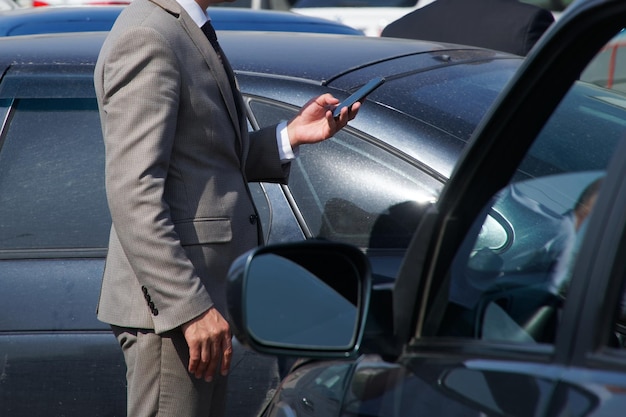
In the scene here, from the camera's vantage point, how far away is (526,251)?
1.68 metres

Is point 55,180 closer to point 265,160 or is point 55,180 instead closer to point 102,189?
point 102,189

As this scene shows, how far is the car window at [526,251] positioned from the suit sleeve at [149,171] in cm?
80

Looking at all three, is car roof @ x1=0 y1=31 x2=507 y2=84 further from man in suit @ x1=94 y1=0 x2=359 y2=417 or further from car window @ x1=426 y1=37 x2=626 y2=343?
car window @ x1=426 y1=37 x2=626 y2=343

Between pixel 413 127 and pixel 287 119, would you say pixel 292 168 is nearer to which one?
pixel 287 119

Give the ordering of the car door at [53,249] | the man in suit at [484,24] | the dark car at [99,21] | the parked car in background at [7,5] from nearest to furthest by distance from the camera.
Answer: the car door at [53,249]
the man in suit at [484,24]
the dark car at [99,21]
the parked car in background at [7,5]

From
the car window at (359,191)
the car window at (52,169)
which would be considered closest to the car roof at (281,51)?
the car window at (52,169)

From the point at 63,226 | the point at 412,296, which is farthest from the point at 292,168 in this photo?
the point at 412,296

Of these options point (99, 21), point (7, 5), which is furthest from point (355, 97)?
point (7, 5)

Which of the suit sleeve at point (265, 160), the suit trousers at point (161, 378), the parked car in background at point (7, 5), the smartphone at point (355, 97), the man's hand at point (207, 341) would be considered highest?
the smartphone at point (355, 97)

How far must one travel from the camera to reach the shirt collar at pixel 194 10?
8.12 ft

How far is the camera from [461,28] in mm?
4477

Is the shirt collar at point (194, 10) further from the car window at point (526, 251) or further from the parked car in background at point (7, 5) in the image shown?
the parked car in background at point (7, 5)

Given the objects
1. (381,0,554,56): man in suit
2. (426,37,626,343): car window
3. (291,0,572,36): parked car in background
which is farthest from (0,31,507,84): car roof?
(291,0,572,36): parked car in background

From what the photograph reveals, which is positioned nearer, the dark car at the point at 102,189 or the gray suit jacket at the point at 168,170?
the gray suit jacket at the point at 168,170
